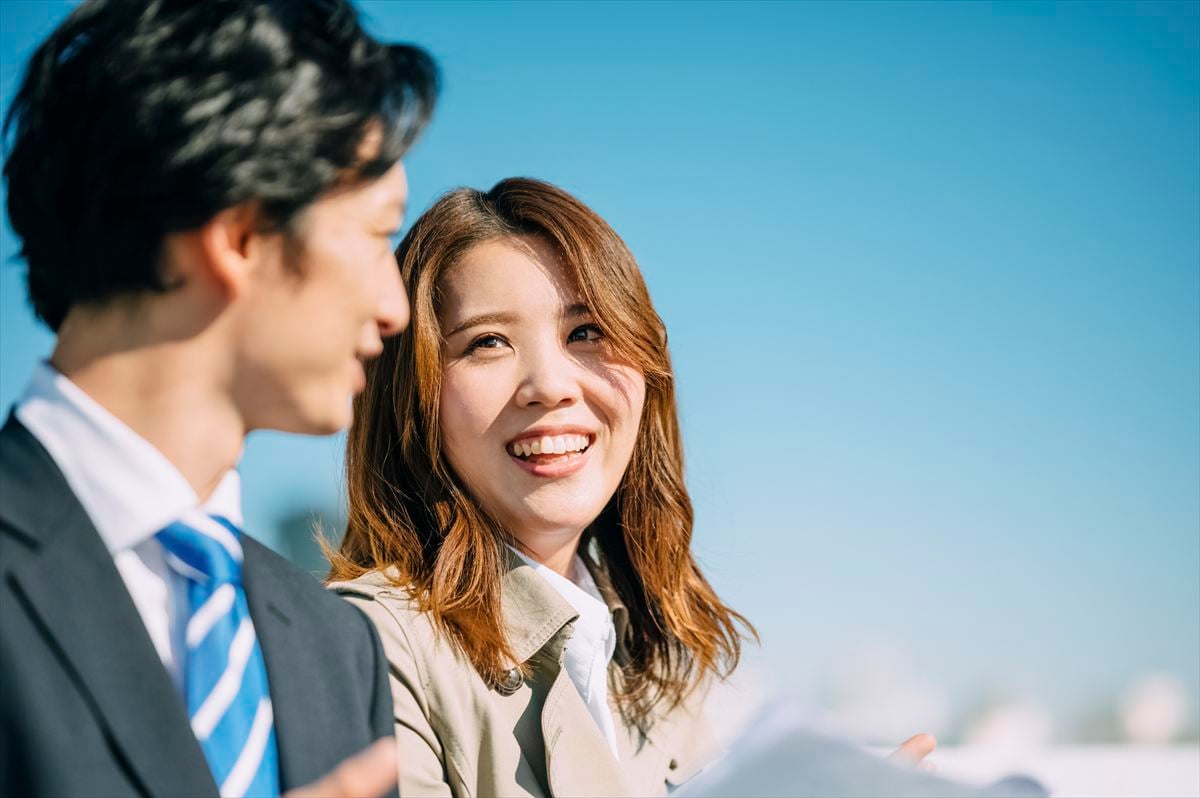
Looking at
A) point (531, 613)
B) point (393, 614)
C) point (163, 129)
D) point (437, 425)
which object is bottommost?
point (531, 613)

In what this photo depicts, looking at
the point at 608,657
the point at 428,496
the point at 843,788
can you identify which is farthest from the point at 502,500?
the point at 843,788

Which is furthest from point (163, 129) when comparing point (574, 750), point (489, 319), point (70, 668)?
point (574, 750)

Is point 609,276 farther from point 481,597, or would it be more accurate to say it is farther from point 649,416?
point 481,597

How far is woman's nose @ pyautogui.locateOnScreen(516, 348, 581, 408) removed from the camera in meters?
2.76

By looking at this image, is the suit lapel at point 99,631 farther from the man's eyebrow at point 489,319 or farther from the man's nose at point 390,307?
the man's eyebrow at point 489,319

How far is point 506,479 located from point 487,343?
337 mm

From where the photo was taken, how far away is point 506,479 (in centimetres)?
284

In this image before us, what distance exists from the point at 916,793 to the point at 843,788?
111mm

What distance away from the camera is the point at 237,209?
1567 millimetres

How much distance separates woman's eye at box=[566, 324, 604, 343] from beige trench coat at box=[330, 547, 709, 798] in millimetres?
583

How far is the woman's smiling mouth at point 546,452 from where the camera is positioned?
2.82 meters

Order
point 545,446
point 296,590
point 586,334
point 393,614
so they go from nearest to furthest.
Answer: point 296,590 < point 393,614 < point 545,446 < point 586,334

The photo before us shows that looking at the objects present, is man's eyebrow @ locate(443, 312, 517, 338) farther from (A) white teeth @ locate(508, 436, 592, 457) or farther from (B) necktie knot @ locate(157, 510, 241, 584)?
(B) necktie knot @ locate(157, 510, 241, 584)

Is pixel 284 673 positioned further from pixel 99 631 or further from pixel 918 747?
pixel 918 747
